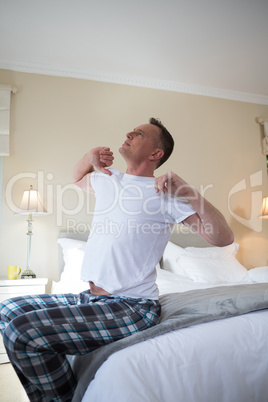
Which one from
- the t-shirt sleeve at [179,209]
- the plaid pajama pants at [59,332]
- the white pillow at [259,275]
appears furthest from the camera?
the white pillow at [259,275]

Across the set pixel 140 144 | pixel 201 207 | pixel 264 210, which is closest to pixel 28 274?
pixel 140 144

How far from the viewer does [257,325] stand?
1.45m

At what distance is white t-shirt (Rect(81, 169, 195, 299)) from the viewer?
1348 mm

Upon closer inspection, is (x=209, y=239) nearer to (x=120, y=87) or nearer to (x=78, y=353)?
(x=78, y=353)

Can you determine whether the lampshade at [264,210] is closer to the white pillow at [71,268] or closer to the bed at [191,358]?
the white pillow at [71,268]

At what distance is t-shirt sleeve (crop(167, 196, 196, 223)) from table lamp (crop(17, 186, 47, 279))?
2.02 m

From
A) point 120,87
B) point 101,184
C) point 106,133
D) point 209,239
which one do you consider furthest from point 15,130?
point 209,239

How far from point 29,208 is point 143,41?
1.83 metres

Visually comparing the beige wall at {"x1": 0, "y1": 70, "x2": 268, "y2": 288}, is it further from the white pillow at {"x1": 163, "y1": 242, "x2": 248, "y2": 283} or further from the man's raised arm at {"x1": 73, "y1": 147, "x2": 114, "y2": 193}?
the man's raised arm at {"x1": 73, "y1": 147, "x2": 114, "y2": 193}

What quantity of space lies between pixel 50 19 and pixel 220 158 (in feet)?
7.73

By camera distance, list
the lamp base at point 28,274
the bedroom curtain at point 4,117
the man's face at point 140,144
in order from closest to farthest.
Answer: the man's face at point 140,144, the lamp base at point 28,274, the bedroom curtain at point 4,117

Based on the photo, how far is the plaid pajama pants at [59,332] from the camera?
3.52 ft

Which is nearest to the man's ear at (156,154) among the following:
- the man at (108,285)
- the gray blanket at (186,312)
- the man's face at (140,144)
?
the man's face at (140,144)

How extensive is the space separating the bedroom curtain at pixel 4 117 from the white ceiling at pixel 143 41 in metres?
0.29
